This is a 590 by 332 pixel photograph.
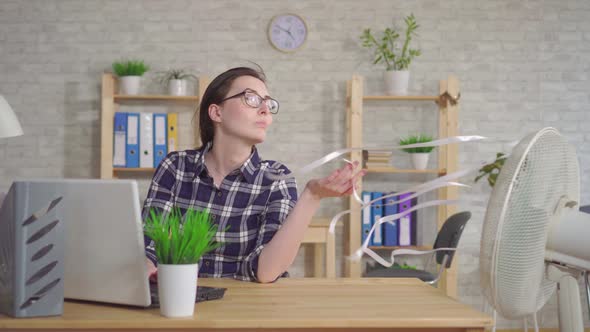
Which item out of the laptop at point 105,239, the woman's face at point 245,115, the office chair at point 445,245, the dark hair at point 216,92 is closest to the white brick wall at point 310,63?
the office chair at point 445,245

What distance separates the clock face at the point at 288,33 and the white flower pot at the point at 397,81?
69 centimetres

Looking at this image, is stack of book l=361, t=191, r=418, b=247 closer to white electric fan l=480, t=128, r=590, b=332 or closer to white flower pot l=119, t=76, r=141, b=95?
white flower pot l=119, t=76, r=141, b=95

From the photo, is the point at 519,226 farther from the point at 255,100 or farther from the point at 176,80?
the point at 176,80

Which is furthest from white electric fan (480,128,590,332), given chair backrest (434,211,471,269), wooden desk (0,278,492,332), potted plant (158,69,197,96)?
potted plant (158,69,197,96)

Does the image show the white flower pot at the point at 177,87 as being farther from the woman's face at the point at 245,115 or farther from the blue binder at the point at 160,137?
the woman's face at the point at 245,115

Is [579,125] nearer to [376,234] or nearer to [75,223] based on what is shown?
[376,234]

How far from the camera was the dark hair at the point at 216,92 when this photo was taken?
217 cm

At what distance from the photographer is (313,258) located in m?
4.82

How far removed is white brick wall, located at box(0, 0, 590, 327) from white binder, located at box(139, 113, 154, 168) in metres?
0.36

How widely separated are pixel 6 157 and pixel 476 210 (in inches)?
132

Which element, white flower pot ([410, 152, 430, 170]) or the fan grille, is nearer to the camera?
the fan grille

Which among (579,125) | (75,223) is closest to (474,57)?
(579,125)

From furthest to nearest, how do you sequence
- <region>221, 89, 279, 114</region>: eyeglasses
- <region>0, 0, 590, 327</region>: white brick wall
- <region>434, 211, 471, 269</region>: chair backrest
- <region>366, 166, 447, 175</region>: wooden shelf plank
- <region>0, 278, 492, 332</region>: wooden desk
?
<region>0, 0, 590, 327</region>: white brick wall
<region>366, 166, 447, 175</region>: wooden shelf plank
<region>434, 211, 471, 269</region>: chair backrest
<region>221, 89, 279, 114</region>: eyeglasses
<region>0, 278, 492, 332</region>: wooden desk

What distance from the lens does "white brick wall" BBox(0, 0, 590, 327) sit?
4.84 m
